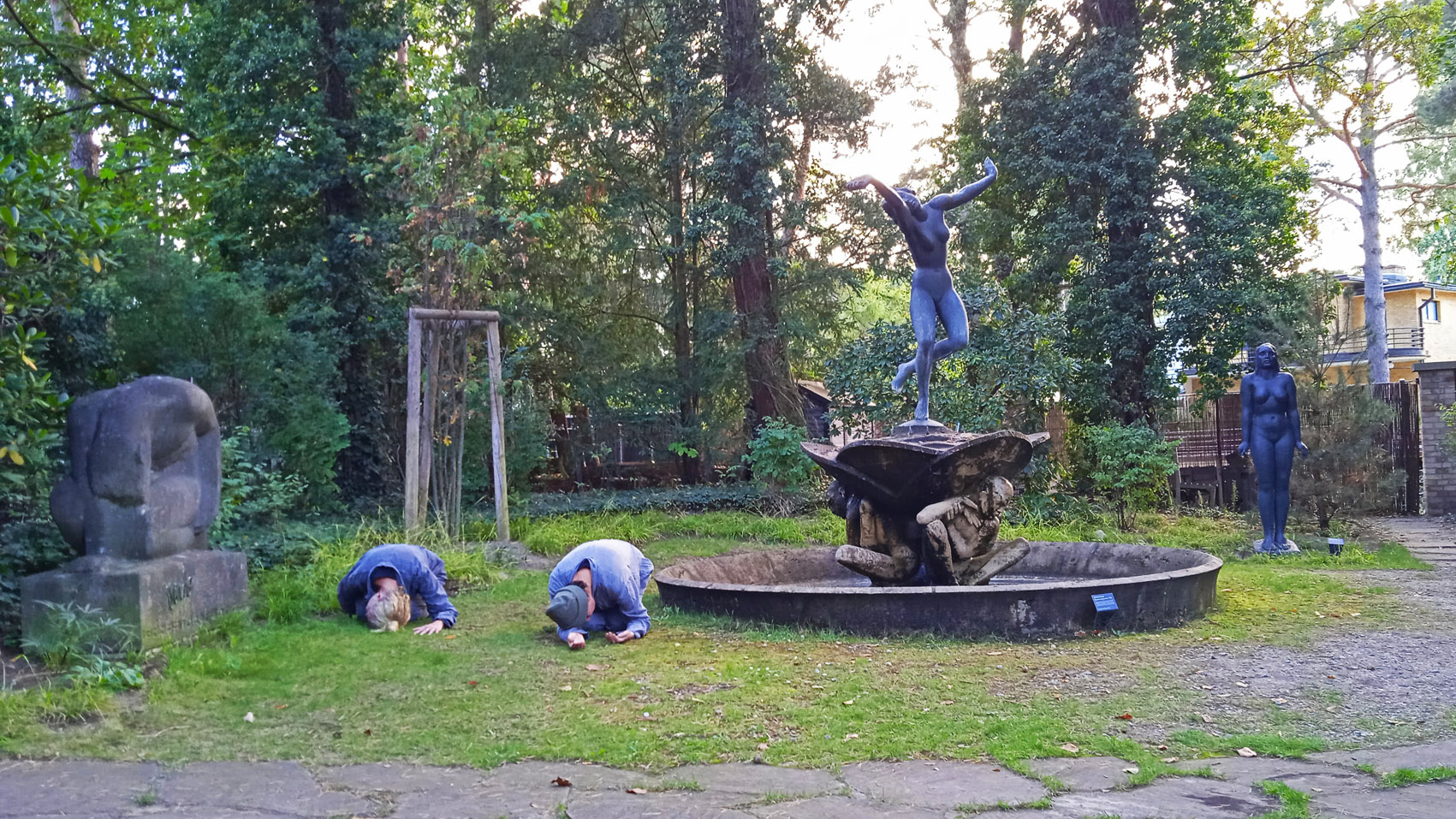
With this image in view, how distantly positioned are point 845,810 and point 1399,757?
7.55 feet

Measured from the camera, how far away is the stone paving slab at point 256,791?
361 cm

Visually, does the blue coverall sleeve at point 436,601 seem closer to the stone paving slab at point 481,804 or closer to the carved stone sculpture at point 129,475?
the carved stone sculpture at point 129,475

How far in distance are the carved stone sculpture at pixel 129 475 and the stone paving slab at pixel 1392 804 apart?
6132 mm

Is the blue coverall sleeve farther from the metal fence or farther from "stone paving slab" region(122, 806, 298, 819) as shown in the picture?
the metal fence

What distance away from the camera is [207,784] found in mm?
3844

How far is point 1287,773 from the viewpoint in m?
3.83

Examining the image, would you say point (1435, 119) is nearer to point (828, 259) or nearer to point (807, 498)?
point (828, 259)

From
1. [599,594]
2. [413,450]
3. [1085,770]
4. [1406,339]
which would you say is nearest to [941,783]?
[1085,770]

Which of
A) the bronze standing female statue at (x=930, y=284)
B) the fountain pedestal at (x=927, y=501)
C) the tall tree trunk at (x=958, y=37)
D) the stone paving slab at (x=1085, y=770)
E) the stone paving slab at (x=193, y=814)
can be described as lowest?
the stone paving slab at (x=193, y=814)

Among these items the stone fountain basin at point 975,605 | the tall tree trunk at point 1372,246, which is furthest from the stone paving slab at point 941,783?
the tall tree trunk at point 1372,246

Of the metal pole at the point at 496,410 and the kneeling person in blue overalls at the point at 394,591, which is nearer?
the kneeling person in blue overalls at the point at 394,591

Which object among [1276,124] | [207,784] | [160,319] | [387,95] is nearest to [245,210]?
[387,95]

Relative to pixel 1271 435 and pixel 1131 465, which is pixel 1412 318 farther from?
pixel 1271 435

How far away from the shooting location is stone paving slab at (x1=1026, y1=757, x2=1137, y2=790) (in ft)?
12.2
